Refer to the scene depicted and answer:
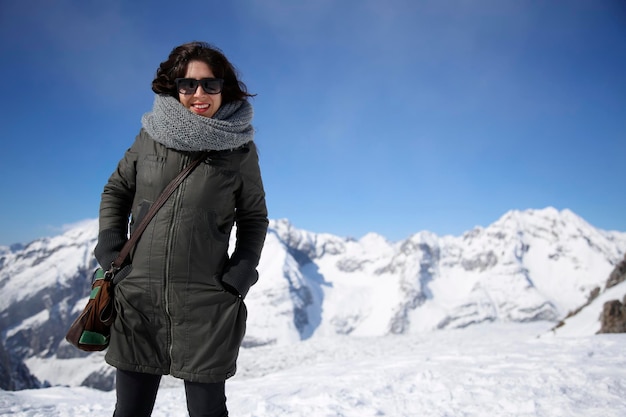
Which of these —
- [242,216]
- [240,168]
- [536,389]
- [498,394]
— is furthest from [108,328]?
[536,389]

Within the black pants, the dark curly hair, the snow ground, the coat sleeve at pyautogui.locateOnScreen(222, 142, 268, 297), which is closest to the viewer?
the black pants

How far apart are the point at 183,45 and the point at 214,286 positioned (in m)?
1.76

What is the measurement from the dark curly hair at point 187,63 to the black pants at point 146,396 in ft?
6.51

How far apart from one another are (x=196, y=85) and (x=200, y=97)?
3.6 inches

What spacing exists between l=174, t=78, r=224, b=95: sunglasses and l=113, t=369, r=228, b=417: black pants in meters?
1.93

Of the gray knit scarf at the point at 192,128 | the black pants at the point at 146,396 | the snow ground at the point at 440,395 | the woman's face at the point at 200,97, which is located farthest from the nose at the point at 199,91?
the snow ground at the point at 440,395

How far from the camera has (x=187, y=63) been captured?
107 inches

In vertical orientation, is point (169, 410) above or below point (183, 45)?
below

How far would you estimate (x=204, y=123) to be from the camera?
251 centimetres

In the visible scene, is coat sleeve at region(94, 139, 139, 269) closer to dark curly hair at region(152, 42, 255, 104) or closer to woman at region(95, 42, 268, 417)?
woman at region(95, 42, 268, 417)

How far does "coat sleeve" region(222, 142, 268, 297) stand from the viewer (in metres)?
2.59

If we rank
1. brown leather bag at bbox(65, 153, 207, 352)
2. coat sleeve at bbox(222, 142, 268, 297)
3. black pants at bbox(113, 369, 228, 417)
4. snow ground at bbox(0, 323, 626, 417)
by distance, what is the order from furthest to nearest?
Answer: snow ground at bbox(0, 323, 626, 417) < coat sleeve at bbox(222, 142, 268, 297) < black pants at bbox(113, 369, 228, 417) < brown leather bag at bbox(65, 153, 207, 352)

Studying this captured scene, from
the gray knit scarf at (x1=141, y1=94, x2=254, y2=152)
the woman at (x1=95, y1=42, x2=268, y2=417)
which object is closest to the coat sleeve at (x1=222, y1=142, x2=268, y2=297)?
the woman at (x1=95, y1=42, x2=268, y2=417)

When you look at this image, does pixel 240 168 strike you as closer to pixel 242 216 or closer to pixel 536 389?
pixel 242 216
